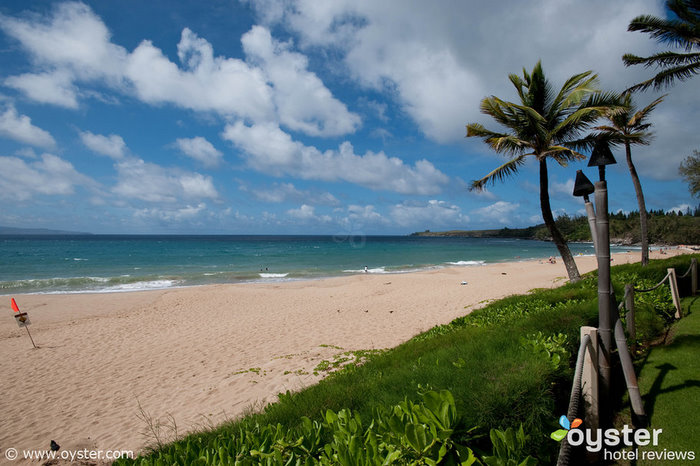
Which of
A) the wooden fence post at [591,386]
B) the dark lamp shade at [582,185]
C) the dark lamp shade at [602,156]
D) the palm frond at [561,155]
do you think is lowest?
the wooden fence post at [591,386]

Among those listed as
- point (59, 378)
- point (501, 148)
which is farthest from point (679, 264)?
point (59, 378)

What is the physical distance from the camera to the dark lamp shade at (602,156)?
3.77 metres

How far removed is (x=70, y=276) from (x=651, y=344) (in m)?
38.1

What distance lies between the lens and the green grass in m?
2.86

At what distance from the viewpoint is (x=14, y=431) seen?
581cm

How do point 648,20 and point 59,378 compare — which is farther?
point 648,20

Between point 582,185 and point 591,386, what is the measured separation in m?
2.33

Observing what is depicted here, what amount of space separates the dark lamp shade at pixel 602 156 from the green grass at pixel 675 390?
8.58 feet

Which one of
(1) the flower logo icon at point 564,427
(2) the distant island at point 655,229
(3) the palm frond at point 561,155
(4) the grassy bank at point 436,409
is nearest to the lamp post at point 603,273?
(4) the grassy bank at point 436,409

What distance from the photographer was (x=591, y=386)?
2971 millimetres

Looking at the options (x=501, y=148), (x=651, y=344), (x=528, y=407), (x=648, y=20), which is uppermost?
(x=648, y=20)

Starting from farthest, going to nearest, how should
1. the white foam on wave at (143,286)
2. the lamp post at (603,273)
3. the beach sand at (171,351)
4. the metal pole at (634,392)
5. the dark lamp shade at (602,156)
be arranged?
the white foam on wave at (143,286) < the beach sand at (171,351) < the dark lamp shade at (602,156) < the lamp post at (603,273) < the metal pole at (634,392)

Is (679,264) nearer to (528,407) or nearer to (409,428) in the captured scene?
(528,407)

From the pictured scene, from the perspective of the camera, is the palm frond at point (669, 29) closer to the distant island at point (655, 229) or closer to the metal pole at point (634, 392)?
the metal pole at point (634, 392)
